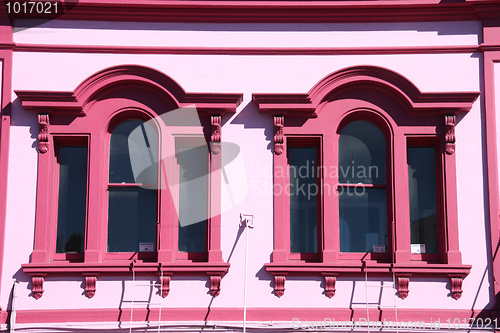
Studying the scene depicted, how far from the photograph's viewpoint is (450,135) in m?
10.9

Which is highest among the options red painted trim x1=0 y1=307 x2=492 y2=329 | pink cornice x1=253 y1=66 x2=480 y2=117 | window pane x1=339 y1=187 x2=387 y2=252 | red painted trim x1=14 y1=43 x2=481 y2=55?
red painted trim x1=14 y1=43 x2=481 y2=55

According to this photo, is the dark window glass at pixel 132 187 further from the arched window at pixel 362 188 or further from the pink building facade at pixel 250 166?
the arched window at pixel 362 188

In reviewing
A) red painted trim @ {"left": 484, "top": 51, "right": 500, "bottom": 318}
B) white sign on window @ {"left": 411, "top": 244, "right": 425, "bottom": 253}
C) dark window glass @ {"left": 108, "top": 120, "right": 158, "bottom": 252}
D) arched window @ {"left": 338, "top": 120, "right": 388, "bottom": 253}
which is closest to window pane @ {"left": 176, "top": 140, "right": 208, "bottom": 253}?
dark window glass @ {"left": 108, "top": 120, "right": 158, "bottom": 252}

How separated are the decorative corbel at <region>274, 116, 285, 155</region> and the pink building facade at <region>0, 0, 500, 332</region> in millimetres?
45

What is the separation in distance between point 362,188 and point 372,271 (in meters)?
1.30

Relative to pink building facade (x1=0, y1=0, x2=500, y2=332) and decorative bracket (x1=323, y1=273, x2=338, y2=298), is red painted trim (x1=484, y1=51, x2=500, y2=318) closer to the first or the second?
pink building facade (x1=0, y1=0, x2=500, y2=332)

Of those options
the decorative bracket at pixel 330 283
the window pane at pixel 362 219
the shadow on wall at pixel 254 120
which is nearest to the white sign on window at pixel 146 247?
the shadow on wall at pixel 254 120

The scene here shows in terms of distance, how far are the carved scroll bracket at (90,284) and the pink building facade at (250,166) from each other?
0.03 metres

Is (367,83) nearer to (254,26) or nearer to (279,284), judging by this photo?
(254,26)

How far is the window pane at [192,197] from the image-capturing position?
1103 cm

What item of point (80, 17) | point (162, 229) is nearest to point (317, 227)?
point (162, 229)

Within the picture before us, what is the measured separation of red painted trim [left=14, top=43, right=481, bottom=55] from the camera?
11.1m

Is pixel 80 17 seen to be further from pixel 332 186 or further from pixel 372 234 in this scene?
pixel 372 234

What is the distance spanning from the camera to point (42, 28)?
11.3 meters
